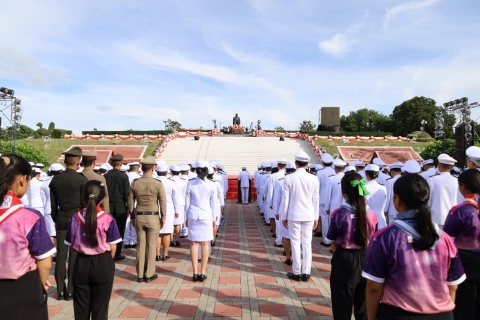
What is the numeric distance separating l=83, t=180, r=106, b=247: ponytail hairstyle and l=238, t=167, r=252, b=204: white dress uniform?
13.0 m

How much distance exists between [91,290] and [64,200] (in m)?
1.85

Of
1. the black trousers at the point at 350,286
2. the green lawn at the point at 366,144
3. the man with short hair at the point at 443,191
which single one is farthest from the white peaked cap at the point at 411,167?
the green lawn at the point at 366,144

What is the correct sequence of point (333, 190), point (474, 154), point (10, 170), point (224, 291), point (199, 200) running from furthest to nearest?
point (333, 190)
point (199, 200)
point (224, 291)
point (474, 154)
point (10, 170)

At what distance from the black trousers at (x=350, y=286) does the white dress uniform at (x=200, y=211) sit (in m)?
2.74

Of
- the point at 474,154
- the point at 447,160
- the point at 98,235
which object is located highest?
the point at 474,154

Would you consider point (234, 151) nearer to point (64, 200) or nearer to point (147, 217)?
point (147, 217)

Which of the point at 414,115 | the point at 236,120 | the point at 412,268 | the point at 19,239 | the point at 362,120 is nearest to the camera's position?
the point at 412,268

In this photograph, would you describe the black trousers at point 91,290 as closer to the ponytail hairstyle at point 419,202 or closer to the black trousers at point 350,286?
the black trousers at point 350,286

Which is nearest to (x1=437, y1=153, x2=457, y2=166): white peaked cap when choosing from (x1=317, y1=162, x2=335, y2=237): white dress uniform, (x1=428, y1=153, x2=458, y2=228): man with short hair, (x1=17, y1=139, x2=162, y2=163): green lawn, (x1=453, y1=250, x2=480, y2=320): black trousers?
(x1=428, y1=153, x2=458, y2=228): man with short hair

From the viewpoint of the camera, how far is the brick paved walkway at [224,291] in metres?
4.21

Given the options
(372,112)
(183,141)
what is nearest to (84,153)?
(183,141)

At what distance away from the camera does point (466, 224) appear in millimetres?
3008

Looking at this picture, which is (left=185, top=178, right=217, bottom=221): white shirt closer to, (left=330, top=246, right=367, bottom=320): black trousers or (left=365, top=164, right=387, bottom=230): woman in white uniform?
(left=365, top=164, right=387, bottom=230): woman in white uniform

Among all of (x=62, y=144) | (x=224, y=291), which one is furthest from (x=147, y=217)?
(x=62, y=144)
